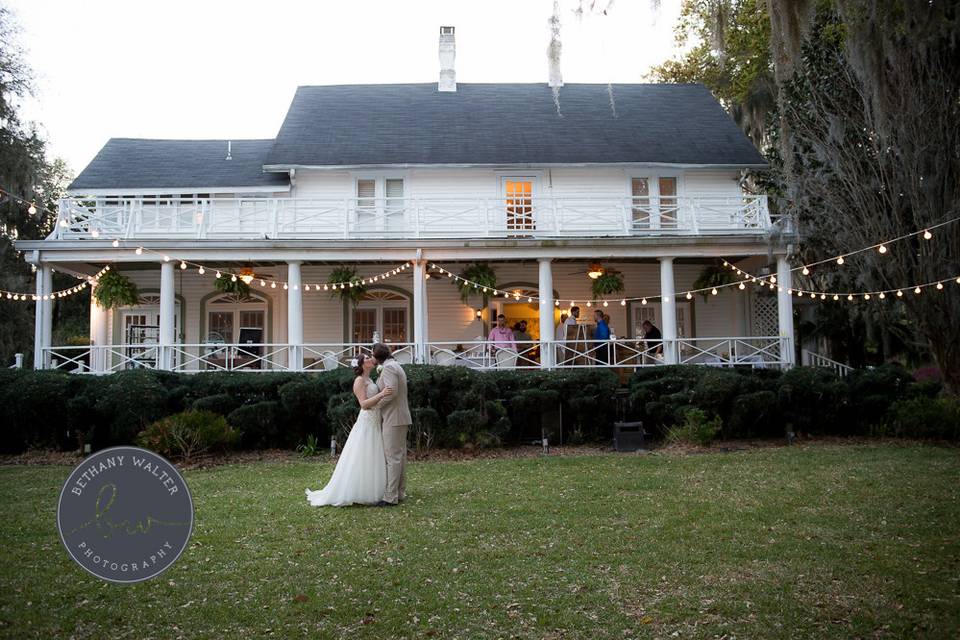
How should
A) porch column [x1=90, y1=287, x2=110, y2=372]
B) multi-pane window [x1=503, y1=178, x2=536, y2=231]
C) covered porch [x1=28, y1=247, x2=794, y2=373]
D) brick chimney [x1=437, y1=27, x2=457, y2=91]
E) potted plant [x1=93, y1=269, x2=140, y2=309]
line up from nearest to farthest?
potted plant [x1=93, y1=269, x2=140, y2=309] → porch column [x1=90, y1=287, x2=110, y2=372] → multi-pane window [x1=503, y1=178, x2=536, y2=231] → covered porch [x1=28, y1=247, x2=794, y2=373] → brick chimney [x1=437, y1=27, x2=457, y2=91]

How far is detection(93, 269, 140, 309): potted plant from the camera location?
17.2 m

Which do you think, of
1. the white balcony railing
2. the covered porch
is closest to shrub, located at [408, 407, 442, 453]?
the covered porch

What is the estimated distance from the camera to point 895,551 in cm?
641

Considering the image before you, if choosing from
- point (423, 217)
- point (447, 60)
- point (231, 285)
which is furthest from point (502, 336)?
point (447, 60)

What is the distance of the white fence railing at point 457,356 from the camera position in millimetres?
15945

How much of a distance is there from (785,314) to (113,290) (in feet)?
48.3

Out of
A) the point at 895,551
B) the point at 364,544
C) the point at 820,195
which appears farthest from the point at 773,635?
the point at 820,195

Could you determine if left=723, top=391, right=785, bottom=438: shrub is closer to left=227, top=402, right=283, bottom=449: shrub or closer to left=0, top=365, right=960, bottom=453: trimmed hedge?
left=0, top=365, right=960, bottom=453: trimmed hedge

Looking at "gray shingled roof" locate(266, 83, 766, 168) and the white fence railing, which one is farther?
"gray shingled roof" locate(266, 83, 766, 168)

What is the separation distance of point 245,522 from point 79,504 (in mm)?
4002

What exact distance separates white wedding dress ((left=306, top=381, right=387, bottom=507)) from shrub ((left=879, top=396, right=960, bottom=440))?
30.1ft

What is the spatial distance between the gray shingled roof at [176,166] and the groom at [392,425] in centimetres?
1184

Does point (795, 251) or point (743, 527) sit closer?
point (743, 527)

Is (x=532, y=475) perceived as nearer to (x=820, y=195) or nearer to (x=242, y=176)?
(x=820, y=195)
